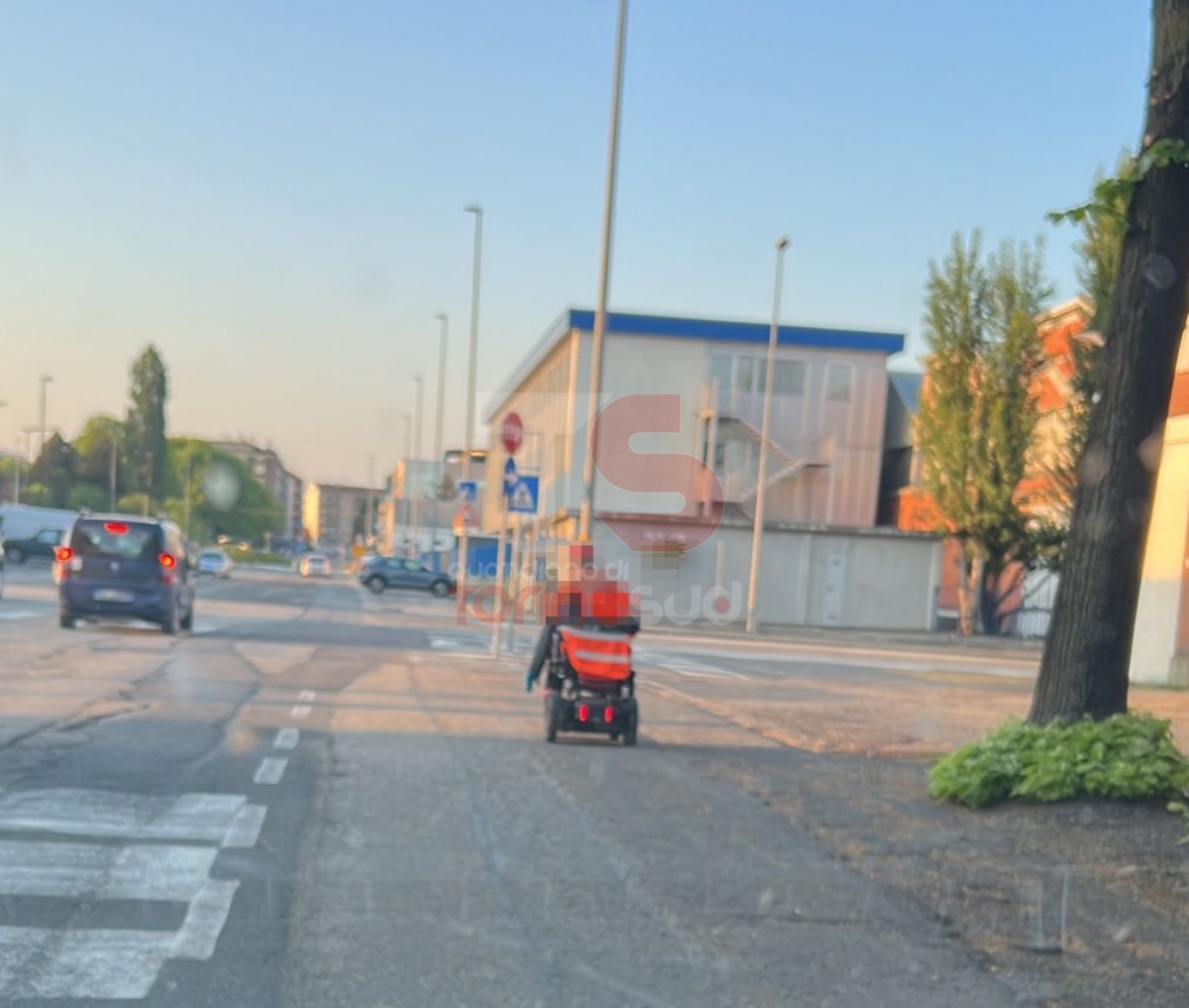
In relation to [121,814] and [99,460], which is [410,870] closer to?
[121,814]

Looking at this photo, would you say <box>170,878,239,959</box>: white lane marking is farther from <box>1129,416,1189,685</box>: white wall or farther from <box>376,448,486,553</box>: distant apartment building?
<box>376,448,486,553</box>: distant apartment building

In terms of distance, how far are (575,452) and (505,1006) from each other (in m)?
39.1

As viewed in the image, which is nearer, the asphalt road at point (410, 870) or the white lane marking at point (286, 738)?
the asphalt road at point (410, 870)

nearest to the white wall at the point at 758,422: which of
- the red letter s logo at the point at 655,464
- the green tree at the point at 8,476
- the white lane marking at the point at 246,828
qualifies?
the red letter s logo at the point at 655,464

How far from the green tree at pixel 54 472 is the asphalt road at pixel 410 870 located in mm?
98747

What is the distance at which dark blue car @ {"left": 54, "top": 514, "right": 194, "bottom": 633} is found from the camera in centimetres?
1938

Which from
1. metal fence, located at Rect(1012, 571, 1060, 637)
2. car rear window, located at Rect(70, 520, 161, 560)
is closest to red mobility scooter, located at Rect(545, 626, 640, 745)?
car rear window, located at Rect(70, 520, 161, 560)

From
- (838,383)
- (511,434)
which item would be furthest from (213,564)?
(511,434)

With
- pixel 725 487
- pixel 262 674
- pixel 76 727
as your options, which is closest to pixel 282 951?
pixel 76 727

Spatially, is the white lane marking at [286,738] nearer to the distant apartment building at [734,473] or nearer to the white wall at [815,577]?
the distant apartment building at [734,473]

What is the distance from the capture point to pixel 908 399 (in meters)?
49.1

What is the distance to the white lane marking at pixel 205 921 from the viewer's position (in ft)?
16.5

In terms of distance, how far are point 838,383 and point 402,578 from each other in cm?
1914

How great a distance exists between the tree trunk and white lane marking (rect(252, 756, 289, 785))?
5360mm
